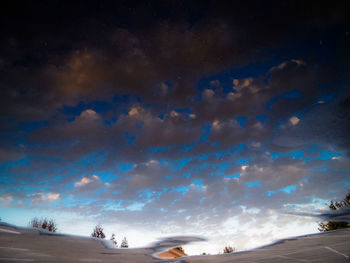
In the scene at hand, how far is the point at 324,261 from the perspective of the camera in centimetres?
187

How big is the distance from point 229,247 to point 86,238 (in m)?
33.1

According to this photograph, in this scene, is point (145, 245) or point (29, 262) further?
point (145, 245)

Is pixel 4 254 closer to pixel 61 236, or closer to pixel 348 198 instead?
pixel 61 236

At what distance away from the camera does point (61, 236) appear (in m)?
4.06

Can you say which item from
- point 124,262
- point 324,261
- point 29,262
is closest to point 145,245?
point 124,262

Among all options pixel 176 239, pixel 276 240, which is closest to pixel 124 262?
pixel 176 239

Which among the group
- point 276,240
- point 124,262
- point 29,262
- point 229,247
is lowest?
point 229,247

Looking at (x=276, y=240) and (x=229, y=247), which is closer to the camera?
(x=276, y=240)

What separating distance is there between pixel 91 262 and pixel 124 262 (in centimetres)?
43

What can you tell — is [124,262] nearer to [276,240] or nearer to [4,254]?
[4,254]

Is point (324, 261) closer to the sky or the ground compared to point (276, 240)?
closer to the sky

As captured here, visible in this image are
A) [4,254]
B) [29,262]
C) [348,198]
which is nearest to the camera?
[29,262]

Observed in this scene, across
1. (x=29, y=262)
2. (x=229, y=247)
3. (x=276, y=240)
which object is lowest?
(x=229, y=247)

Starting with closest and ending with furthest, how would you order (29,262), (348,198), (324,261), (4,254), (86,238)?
1. (324,261)
2. (29,262)
3. (4,254)
4. (86,238)
5. (348,198)
